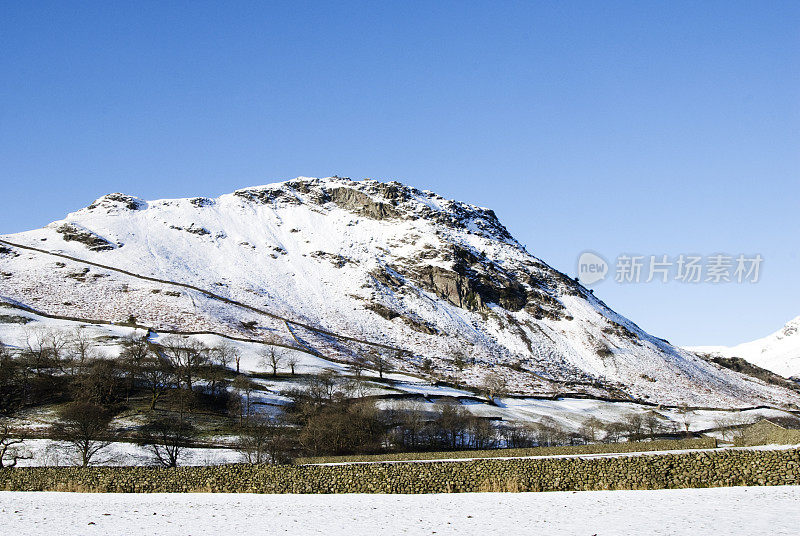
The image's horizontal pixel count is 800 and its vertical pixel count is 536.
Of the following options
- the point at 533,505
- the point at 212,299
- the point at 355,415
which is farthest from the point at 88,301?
the point at 533,505

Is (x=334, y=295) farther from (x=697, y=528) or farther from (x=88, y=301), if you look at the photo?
(x=697, y=528)

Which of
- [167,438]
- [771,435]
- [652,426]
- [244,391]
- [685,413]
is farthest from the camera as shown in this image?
[685,413]

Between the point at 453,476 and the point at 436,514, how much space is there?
5.95 m

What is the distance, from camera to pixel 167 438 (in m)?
64.4

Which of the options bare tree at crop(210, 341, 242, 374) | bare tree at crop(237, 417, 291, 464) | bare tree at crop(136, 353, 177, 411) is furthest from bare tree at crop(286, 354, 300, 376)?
bare tree at crop(237, 417, 291, 464)

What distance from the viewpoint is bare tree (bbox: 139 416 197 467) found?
5906 cm

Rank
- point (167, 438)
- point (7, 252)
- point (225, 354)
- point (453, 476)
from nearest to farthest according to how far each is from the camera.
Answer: point (453, 476), point (167, 438), point (225, 354), point (7, 252)

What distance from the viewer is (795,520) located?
16422mm

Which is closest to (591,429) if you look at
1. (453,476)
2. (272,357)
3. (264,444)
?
(272,357)

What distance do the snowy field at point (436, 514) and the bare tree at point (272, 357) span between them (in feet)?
260

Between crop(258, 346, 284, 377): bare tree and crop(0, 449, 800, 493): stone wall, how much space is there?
230 feet

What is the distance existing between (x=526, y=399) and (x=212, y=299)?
287 feet

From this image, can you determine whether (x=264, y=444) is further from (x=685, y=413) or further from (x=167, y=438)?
(x=685, y=413)

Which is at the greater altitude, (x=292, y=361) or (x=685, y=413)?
(x=292, y=361)
